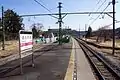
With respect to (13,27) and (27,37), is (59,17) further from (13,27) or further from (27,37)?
(13,27)

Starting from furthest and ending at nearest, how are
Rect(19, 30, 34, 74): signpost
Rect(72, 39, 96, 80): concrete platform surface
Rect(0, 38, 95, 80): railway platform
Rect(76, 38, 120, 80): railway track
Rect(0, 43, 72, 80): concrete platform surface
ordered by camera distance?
Rect(76, 38, 120, 80): railway track
Rect(19, 30, 34, 74): signpost
Rect(72, 39, 96, 80): concrete platform surface
Rect(0, 38, 95, 80): railway platform
Rect(0, 43, 72, 80): concrete platform surface

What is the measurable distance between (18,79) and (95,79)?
372 cm

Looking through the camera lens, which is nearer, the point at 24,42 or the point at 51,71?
the point at 24,42

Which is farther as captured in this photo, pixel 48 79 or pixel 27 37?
pixel 27 37

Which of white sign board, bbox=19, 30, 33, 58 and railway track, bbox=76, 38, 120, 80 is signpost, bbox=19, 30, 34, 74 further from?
railway track, bbox=76, 38, 120, 80

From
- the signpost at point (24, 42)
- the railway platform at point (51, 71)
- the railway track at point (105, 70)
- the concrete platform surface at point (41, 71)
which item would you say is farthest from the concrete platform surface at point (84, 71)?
the signpost at point (24, 42)

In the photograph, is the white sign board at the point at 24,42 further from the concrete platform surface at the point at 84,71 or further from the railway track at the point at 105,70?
the railway track at the point at 105,70

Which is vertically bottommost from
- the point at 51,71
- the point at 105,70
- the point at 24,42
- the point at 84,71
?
the point at 105,70

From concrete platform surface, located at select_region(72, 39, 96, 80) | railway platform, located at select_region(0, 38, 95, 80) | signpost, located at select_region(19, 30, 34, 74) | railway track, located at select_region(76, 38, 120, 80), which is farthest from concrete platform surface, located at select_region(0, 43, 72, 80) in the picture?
railway track, located at select_region(76, 38, 120, 80)

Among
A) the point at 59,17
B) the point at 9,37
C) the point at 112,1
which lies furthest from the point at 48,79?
the point at 9,37

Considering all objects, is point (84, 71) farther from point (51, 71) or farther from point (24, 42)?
point (24, 42)

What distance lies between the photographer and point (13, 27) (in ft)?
305

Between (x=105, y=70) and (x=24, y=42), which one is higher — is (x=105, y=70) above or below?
below

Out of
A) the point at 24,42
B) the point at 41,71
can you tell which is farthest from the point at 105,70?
the point at 24,42
